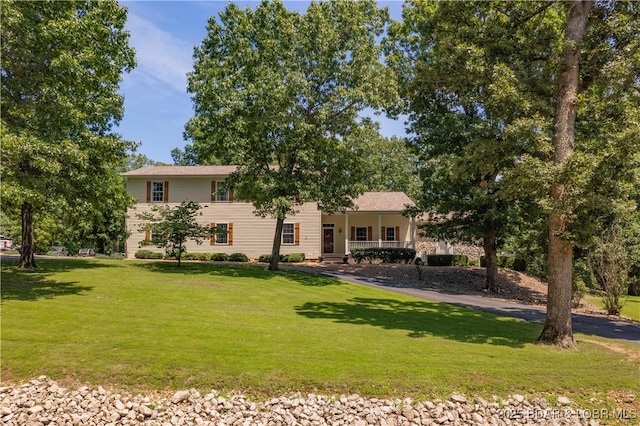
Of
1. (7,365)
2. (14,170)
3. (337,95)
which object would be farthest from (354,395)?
(337,95)

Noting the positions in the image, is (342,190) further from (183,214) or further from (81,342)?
(81,342)

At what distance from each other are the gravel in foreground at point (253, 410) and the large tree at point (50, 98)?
4.69 m

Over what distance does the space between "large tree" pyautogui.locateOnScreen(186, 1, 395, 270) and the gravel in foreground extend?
11211 mm

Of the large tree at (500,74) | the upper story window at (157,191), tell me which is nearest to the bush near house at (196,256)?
the upper story window at (157,191)

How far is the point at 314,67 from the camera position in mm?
18156

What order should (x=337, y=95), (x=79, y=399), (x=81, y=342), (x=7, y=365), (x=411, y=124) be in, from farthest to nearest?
(x=411, y=124) → (x=337, y=95) → (x=81, y=342) → (x=7, y=365) → (x=79, y=399)

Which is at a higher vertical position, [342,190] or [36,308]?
[342,190]

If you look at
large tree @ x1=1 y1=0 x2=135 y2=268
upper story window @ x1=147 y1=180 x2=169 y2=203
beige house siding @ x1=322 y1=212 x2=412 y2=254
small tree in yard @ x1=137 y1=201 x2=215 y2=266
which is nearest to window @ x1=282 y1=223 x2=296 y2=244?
beige house siding @ x1=322 y1=212 x2=412 y2=254

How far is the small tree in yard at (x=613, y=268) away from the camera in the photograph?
15.1 m

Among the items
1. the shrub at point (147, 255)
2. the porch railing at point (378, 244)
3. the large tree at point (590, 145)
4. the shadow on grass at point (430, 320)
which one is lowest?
the shadow on grass at point (430, 320)

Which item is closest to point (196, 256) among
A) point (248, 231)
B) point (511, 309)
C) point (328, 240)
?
point (248, 231)

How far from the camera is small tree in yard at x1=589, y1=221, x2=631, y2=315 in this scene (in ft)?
49.7

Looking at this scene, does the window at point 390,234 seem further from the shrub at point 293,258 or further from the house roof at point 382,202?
the shrub at point 293,258

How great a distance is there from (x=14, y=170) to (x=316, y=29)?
12968 mm
